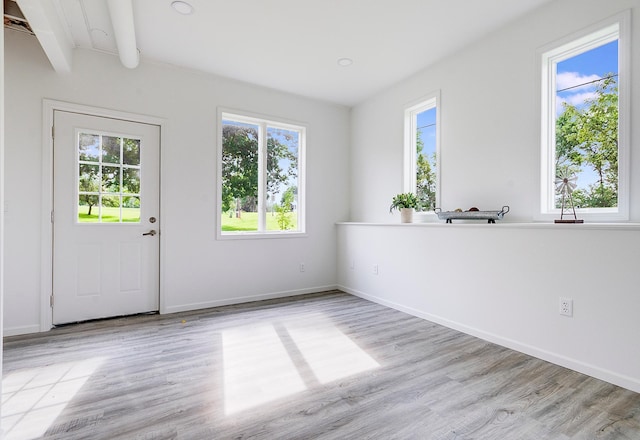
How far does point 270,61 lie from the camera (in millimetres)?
3482

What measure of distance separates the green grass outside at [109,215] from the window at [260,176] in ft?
3.02

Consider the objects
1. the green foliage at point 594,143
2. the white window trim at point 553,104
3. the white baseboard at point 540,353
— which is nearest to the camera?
the white baseboard at point 540,353

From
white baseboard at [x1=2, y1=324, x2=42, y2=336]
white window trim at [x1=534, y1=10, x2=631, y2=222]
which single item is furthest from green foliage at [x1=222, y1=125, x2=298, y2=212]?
white window trim at [x1=534, y1=10, x2=631, y2=222]

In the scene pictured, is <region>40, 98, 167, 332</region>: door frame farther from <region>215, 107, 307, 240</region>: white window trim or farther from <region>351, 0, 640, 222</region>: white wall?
<region>351, 0, 640, 222</region>: white wall

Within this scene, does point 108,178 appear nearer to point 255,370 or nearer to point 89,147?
point 89,147

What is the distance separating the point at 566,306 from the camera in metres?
2.27

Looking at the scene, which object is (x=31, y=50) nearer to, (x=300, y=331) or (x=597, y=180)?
(x=300, y=331)

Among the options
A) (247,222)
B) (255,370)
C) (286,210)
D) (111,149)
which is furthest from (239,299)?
(111,149)

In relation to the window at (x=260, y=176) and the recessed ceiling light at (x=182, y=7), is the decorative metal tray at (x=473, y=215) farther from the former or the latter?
the recessed ceiling light at (x=182, y=7)

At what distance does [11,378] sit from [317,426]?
80.7 inches

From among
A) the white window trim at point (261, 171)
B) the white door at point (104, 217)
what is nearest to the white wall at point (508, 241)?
the white window trim at point (261, 171)

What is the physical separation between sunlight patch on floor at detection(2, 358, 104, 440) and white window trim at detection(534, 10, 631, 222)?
3562mm

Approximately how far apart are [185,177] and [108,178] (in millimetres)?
739

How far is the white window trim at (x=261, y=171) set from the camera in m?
3.83
